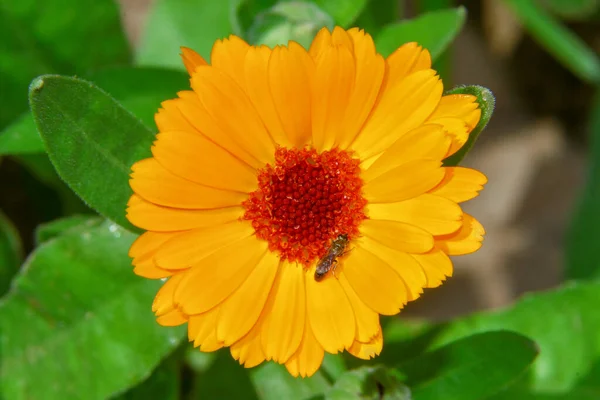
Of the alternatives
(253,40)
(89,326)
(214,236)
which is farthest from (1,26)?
(214,236)

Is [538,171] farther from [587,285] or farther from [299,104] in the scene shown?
[299,104]

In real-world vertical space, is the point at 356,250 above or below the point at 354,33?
below

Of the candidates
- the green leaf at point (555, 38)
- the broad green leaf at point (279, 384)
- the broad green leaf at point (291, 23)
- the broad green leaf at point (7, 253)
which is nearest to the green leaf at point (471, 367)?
the broad green leaf at point (279, 384)

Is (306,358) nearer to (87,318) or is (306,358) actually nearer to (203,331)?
(203,331)

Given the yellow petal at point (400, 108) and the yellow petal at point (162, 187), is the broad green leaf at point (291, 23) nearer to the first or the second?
the yellow petal at point (400, 108)

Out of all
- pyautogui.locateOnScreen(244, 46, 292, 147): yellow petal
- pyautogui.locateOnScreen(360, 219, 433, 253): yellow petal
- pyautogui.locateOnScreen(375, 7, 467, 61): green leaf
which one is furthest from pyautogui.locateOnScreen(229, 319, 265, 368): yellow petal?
pyautogui.locateOnScreen(375, 7, 467, 61): green leaf

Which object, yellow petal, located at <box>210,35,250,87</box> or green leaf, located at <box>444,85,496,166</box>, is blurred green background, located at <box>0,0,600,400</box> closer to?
yellow petal, located at <box>210,35,250,87</box>

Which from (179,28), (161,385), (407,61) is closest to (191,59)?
(407,61)
